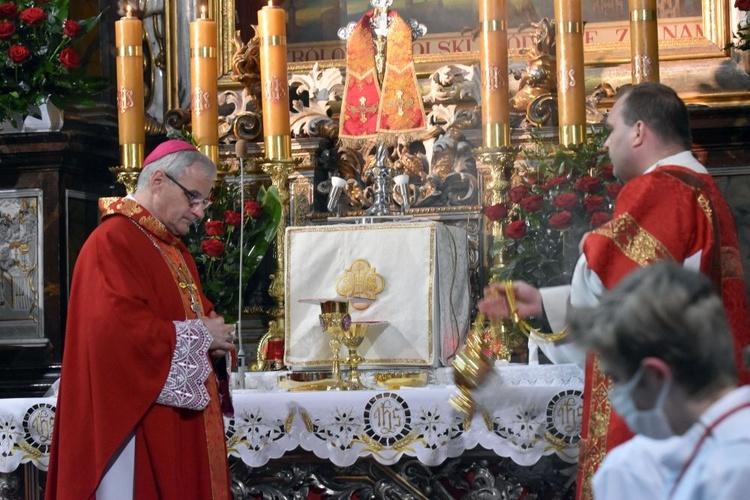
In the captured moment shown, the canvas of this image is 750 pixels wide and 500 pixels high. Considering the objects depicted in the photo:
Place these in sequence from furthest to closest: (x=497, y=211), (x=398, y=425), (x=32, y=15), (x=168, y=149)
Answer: (x=32, y=15) → (x=497, y=211) → (x=398, y=425) → (x=168, y=149)

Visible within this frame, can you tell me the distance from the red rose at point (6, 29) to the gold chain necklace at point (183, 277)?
1.82m

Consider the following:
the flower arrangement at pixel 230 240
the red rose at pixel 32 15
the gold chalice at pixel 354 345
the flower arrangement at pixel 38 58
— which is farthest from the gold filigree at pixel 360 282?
the red rose at pixel 32 15

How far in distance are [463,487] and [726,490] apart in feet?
9.97

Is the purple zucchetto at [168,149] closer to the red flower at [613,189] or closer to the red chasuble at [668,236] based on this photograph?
the red chasuble at [668,236]

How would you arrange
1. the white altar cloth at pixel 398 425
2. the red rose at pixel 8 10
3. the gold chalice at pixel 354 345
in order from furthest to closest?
1. the red rose at pixel 8 10
2. the gold chalice at pixel 354 345
3. the white altar cloth at pixel 398 425

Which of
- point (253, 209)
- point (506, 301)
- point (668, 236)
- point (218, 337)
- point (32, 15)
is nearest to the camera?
point (506, 301)

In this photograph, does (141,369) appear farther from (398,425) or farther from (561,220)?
(561,220)

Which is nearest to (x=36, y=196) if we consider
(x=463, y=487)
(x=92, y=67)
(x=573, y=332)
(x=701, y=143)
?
(x=92, y=67)

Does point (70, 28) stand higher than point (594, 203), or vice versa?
point (70, 28)

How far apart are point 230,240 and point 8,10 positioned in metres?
1.41

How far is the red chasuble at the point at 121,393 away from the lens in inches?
156

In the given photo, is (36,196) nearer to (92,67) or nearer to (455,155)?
(92,67)

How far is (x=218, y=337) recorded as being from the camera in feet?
13.7

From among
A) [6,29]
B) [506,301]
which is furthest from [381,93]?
[506,301]
